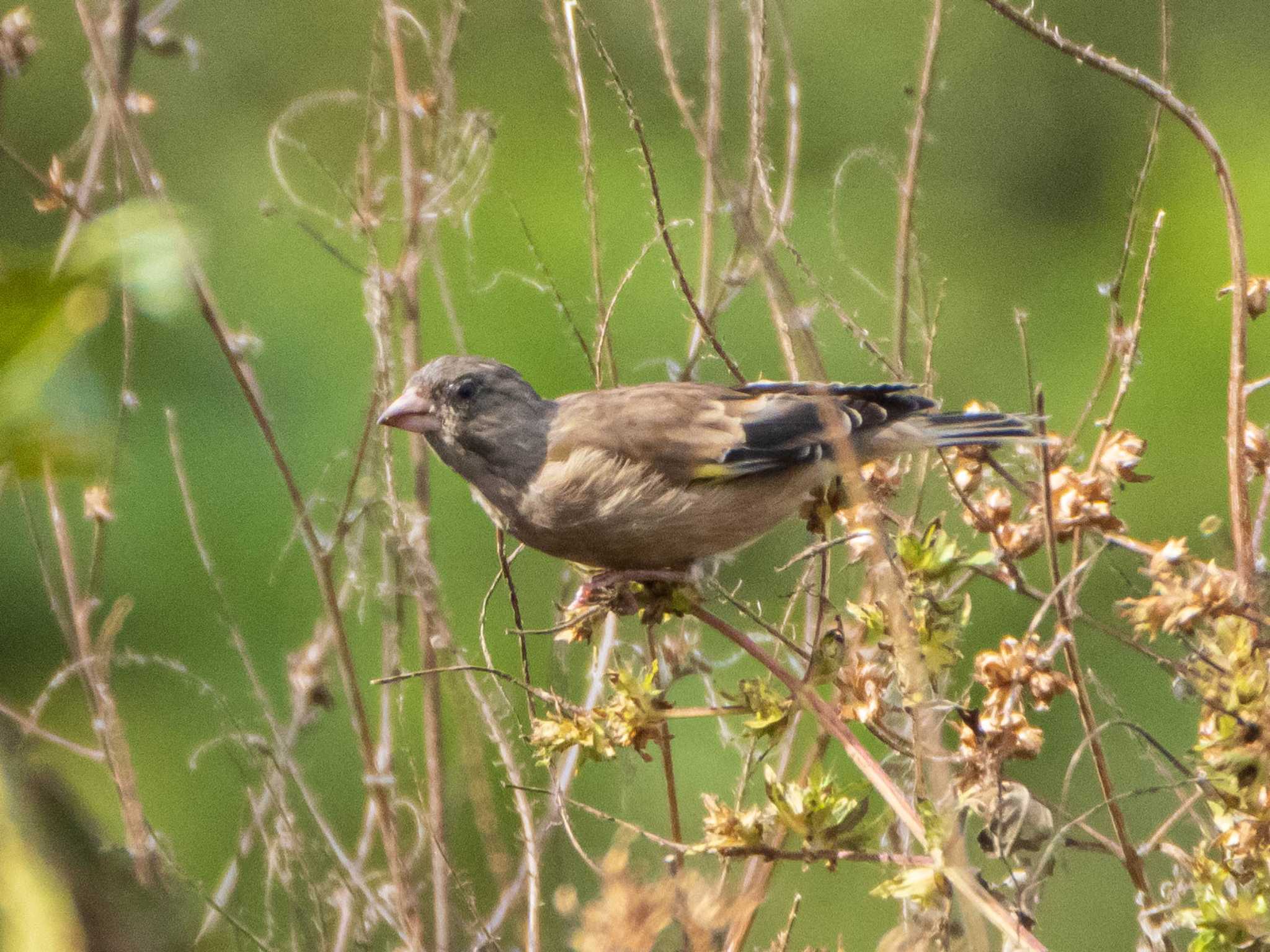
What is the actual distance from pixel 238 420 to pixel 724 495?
331 centimetres

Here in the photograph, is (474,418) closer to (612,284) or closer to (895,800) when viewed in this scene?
(895,800)

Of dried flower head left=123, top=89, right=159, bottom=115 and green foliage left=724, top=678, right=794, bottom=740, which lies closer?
green foliage left=724, top=678, right=794, bottom=740

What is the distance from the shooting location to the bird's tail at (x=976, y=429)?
87.9 inches

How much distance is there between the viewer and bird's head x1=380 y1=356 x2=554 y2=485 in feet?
10.8

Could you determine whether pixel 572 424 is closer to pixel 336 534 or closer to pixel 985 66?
pixel 336 534

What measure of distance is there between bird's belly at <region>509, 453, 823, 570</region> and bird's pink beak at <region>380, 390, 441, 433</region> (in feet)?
0.98

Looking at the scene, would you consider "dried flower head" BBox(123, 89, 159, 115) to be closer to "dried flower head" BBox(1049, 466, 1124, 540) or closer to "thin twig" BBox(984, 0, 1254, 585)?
"thin twig" BBox(984, 0, 1254, 585)

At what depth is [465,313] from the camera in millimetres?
6344

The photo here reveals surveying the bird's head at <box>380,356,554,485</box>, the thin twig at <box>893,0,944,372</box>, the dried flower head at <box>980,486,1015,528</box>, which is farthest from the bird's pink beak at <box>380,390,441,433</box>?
the dried flower head at <box>980,486,1015,528</box>

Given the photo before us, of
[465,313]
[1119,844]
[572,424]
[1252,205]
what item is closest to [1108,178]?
[1252,205]

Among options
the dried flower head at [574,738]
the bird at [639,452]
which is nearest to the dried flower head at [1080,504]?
the dried flower head at [574,738]

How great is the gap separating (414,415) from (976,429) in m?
1.32

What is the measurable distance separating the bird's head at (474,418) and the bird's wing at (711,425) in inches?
2.9

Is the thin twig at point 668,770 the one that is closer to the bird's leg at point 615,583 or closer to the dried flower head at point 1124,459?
the bird's leg at point 615,583
